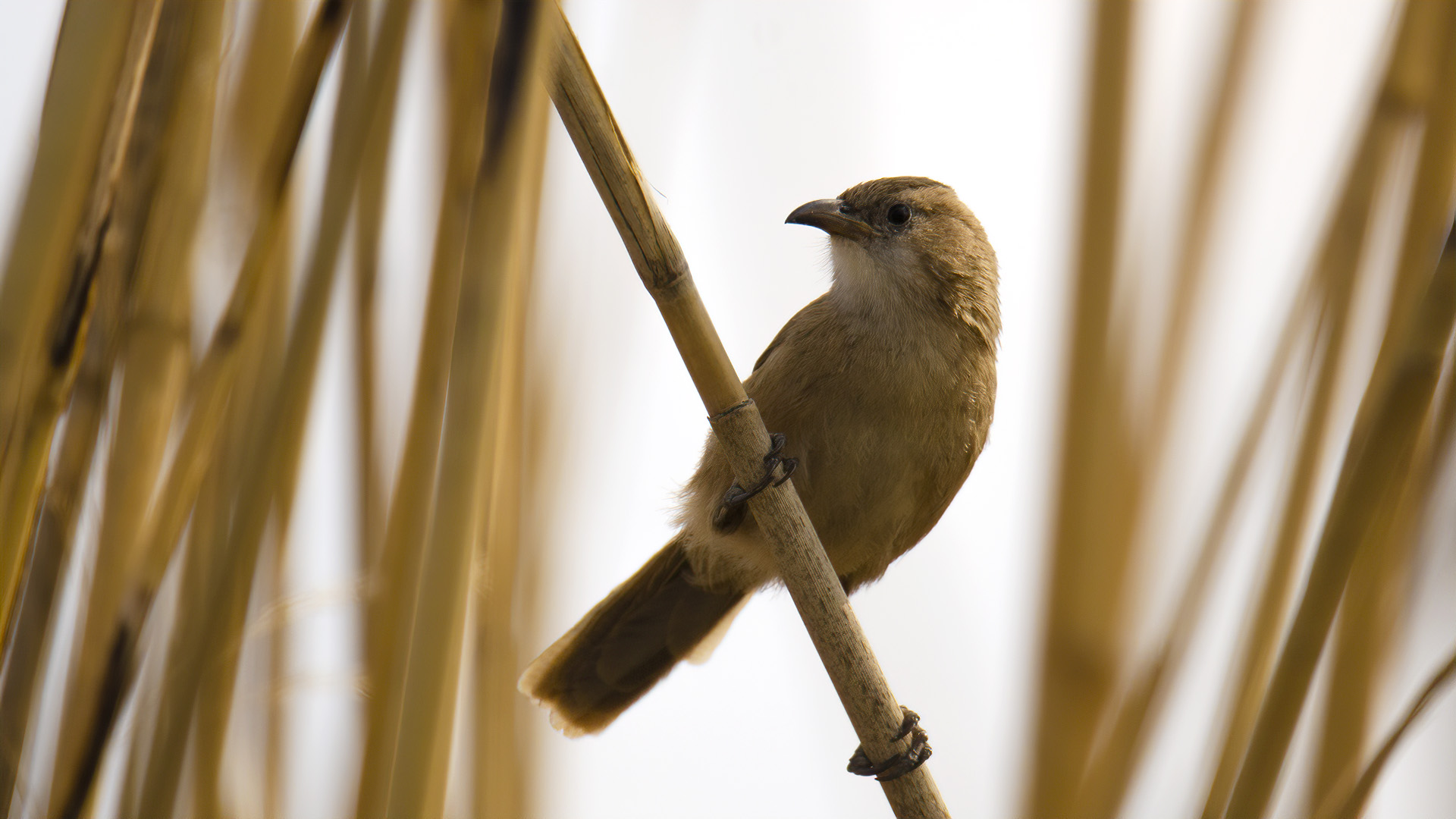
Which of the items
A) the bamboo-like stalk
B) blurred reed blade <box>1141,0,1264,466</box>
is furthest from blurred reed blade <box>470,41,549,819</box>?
blurred reed blade <box>1141,0,1264,466</box>

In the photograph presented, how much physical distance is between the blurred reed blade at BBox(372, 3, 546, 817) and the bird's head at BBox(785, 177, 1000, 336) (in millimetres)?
1897

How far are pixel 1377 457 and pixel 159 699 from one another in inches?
51.3

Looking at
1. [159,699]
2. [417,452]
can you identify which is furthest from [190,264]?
[159,699]

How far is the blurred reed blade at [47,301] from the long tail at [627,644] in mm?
1882

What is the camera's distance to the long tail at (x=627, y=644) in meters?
2.99

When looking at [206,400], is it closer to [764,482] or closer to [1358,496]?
[764,482]

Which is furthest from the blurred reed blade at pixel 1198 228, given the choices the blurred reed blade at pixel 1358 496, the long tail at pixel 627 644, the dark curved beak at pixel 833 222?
the long tail at pixel 627 644

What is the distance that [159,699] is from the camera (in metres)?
1.22

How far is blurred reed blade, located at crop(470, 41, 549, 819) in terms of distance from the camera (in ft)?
5.19

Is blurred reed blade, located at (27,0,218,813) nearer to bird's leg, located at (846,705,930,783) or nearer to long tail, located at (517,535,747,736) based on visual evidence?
bird's leg, located at (846,705,930,783)

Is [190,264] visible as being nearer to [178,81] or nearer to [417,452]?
[178,81]

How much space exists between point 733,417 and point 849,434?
4.13 feet

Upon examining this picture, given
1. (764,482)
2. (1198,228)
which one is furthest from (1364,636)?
(764,482)

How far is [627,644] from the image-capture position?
10.2 feet
